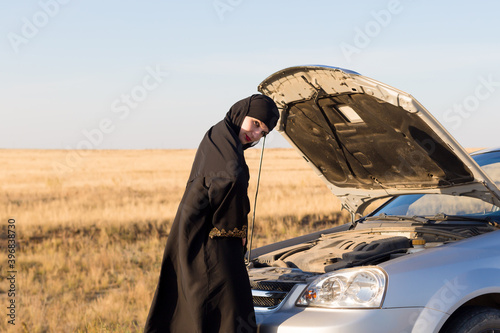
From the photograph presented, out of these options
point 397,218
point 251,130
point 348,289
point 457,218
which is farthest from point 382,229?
point 251,130

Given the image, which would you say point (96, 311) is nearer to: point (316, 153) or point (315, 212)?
point (316, 153)

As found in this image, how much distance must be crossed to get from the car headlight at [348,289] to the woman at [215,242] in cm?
41

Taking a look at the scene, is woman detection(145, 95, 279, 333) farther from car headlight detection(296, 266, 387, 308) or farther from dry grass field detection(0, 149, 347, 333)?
dry grass field detection(0, 149, 347, 333)

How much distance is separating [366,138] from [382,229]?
78cm

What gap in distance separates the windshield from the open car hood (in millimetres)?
232

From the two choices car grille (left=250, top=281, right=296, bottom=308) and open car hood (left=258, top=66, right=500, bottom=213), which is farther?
open car hood (left=258, top=66, right=500, bottom=213)

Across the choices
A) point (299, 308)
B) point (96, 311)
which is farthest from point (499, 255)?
point (96, 311)

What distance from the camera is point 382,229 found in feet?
17.0

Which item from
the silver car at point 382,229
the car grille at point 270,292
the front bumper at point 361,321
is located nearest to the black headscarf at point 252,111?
the silver car at point 382,229

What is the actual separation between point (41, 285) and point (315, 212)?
378 inches

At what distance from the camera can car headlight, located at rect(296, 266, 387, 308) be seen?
355cm

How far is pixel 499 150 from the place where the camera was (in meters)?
5.43

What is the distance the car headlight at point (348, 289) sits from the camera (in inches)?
140

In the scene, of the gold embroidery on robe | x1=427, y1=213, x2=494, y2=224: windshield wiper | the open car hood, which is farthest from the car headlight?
x1=427, y1=213, x2=494, y2=224: windshield wiper
